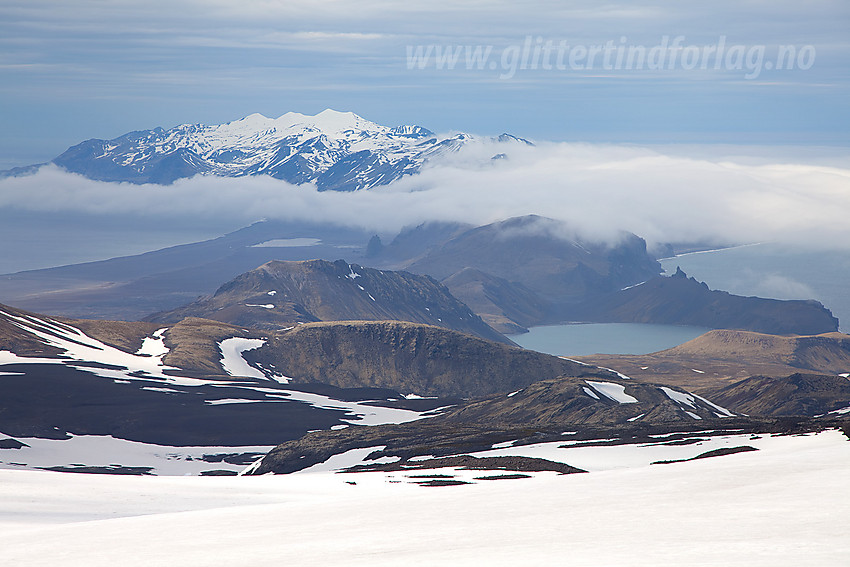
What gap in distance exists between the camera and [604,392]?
143m

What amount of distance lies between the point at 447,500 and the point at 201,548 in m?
11.9

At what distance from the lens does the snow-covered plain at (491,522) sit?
72.8ft

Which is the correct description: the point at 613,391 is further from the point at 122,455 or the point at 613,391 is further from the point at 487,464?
the point at 487,464

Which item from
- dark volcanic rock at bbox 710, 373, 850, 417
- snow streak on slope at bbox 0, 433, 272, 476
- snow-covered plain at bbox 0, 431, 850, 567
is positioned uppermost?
snow-covered plain at bbox 0, 431, 850, 567

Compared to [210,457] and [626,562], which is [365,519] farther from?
[210,457]

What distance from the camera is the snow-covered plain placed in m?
22.2

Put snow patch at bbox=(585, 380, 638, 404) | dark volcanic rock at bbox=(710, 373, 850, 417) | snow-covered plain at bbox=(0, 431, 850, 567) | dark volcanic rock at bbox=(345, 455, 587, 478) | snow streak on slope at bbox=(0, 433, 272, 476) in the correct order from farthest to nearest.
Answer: dark volcanic rock at bbox=(710, 373, 850, 417) → snow patch at bbox=(585, 380, 638, 404) → snow streak on slope at bbox=(0, 433, 272, 476) → dark volcanic rock at bbox=(345, 455, 587, 478) → snow-covered plain at bbox=(0, 431, 850, 567)

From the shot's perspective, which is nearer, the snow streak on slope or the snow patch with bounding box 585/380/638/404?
the snow streak on slope

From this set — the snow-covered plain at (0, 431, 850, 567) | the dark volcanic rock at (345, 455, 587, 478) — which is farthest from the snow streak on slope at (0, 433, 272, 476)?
the snow-covered plain at (0, 431, 850, 567)

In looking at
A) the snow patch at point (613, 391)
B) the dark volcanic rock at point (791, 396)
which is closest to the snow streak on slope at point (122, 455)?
the snow patch at point (613, 391)

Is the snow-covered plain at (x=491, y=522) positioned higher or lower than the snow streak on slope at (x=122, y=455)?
higher

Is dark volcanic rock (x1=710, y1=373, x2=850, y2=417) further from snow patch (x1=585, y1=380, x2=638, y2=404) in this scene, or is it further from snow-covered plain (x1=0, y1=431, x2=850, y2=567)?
snow-covered plain (x1=0, y1=431, x2=850, y2=567)

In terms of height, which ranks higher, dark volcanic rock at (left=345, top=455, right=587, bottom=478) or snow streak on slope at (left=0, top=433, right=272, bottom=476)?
dark volcanic rock at (left=345, top=455, right=587, bottom=478)

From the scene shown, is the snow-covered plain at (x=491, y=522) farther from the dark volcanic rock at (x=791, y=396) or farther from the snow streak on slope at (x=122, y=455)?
the dark volcanic rock at (x=791, y=396)
